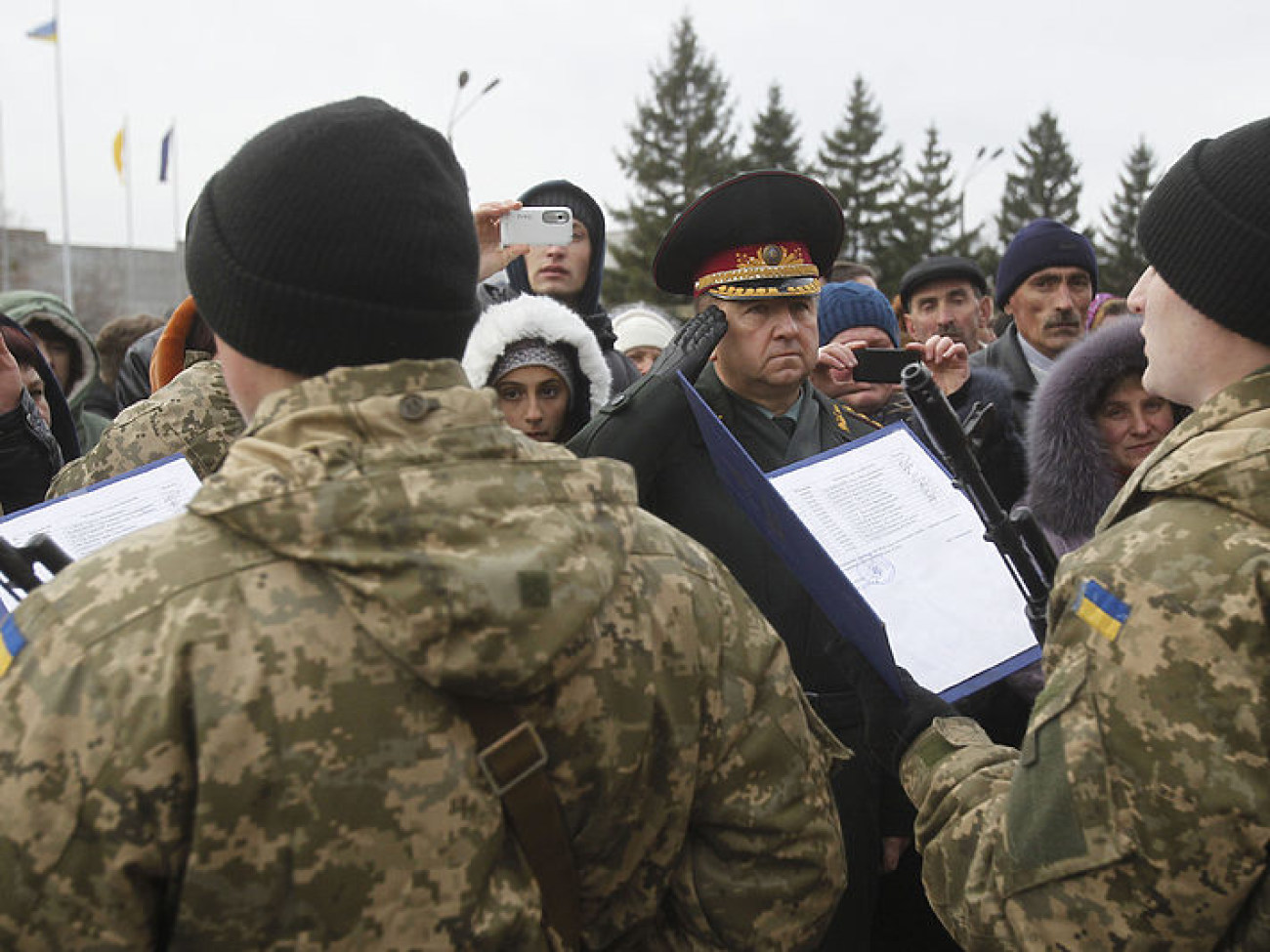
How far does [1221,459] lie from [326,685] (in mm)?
1220

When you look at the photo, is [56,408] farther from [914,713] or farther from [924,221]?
[924,221]

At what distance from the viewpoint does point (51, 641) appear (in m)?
1.15

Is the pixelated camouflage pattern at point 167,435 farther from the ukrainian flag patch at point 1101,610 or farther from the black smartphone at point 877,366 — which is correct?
the ukrainian flag patch at point 1101,610

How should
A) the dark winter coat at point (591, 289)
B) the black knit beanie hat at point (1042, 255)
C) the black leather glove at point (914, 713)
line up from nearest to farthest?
the black leather glove at point (914, 713) < the dark winter coat at point (591, 289) < the black knit beanie hat at point (1042, 255)

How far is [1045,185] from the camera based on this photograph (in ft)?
155

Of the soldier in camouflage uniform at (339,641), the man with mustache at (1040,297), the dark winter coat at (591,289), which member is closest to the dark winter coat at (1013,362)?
the man with mustache at (1040,297)

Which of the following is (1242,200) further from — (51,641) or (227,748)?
(51,641)

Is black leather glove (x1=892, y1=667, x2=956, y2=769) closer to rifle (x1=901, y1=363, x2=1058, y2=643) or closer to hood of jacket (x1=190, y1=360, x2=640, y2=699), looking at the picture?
rifle (x1=901, y1=363, x2=1058, y2=643)

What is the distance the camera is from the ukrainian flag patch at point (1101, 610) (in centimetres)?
144

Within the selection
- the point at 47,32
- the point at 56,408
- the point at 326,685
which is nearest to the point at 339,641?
the point at 326,685

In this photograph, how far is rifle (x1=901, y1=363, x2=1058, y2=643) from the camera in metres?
2.13

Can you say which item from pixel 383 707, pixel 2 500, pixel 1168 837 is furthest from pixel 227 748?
pixel 2 500

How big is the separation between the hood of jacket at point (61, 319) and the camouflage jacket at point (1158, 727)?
4.42 m

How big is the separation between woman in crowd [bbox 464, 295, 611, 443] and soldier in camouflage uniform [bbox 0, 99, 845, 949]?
7.38 ft
